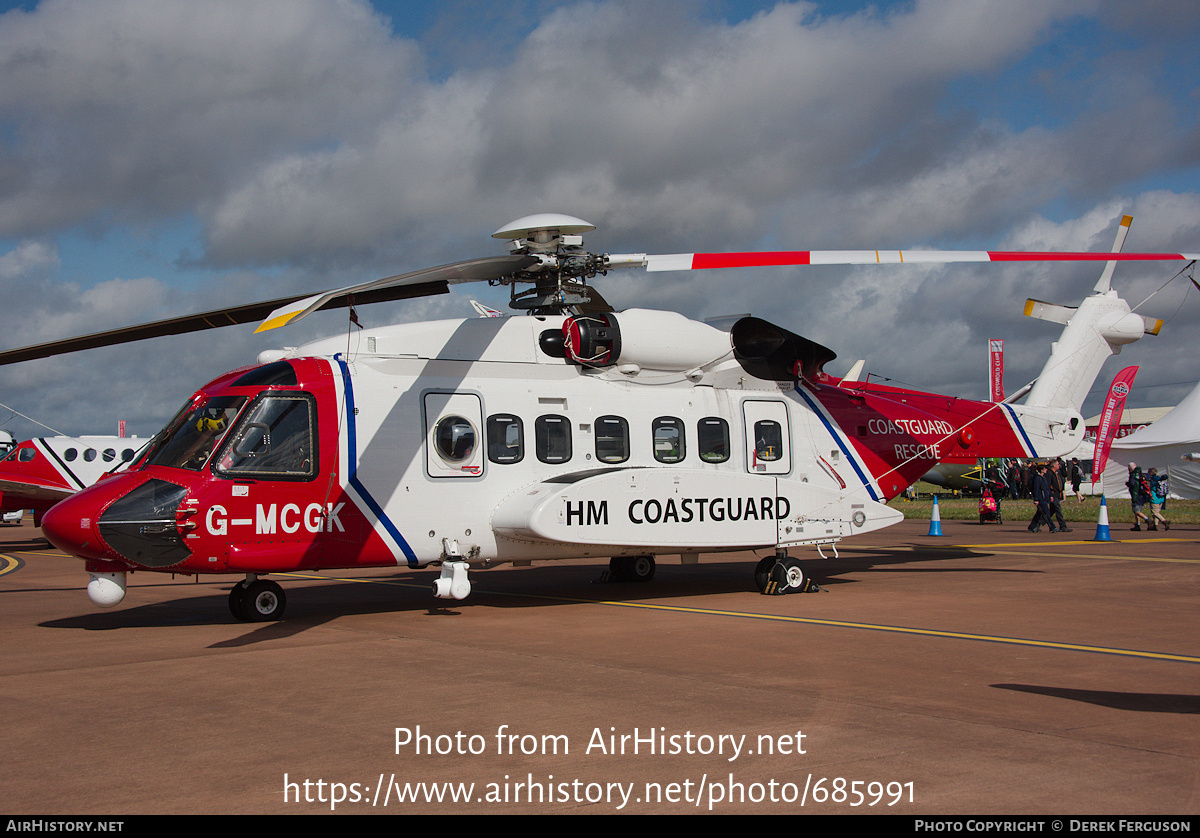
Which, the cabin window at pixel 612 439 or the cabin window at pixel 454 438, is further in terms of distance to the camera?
the cabin window at pixel 612 439

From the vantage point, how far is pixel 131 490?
31.2 feet

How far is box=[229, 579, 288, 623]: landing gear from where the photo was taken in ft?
34.9

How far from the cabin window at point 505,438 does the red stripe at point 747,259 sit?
9.73 ft

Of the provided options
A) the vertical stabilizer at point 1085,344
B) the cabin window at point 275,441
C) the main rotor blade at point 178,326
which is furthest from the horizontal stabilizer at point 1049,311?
the cabin window at point 275,441

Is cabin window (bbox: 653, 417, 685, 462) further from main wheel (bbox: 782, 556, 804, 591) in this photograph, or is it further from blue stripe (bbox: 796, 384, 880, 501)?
blue stripe (bbox: 796, 384, 880, 501)

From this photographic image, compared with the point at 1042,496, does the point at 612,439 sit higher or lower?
higher

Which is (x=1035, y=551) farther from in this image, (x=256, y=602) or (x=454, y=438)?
(x=256, y=602)

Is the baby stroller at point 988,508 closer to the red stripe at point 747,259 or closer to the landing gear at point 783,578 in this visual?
the landing gear at point 783,578

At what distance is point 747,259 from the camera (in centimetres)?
1067

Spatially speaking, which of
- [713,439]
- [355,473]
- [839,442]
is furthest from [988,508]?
[355,473]

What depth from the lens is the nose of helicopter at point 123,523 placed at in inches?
362

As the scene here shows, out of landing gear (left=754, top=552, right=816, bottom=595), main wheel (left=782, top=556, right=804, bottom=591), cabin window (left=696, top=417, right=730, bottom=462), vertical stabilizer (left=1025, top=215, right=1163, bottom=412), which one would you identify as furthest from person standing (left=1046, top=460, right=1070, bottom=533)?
cabin window (left=696, top=417, right=730, bottom=462)

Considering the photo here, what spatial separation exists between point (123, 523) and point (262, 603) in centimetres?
198
